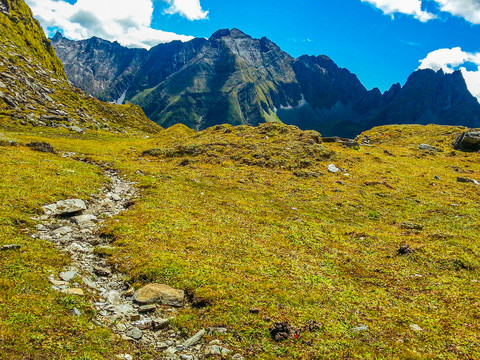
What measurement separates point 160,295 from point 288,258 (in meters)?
10.1

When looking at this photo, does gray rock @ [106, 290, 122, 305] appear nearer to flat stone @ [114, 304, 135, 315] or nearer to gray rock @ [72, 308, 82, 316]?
flat stone @ [114, 304, 135, 315]

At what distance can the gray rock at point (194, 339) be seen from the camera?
1187cm

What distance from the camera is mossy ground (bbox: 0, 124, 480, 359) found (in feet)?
40.3

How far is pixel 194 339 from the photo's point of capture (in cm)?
1213

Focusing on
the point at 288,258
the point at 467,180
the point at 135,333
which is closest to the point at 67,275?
the point at 135,333

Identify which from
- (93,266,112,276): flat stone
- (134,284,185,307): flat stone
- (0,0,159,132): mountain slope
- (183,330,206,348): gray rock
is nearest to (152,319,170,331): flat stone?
(134,284,185,307): flat stone

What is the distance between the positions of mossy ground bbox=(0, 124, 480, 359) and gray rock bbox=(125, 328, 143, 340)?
3.61ft

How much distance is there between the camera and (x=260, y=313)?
13945 mm

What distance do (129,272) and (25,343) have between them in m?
7.11

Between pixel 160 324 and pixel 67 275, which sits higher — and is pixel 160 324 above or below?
below

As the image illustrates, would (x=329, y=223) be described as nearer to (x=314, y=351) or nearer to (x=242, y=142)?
(x=314, y=351)

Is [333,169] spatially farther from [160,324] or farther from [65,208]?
[160,324]

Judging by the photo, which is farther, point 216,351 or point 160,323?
point 160,323

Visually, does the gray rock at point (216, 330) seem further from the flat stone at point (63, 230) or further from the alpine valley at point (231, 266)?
the flat stone at point (63, 230)
